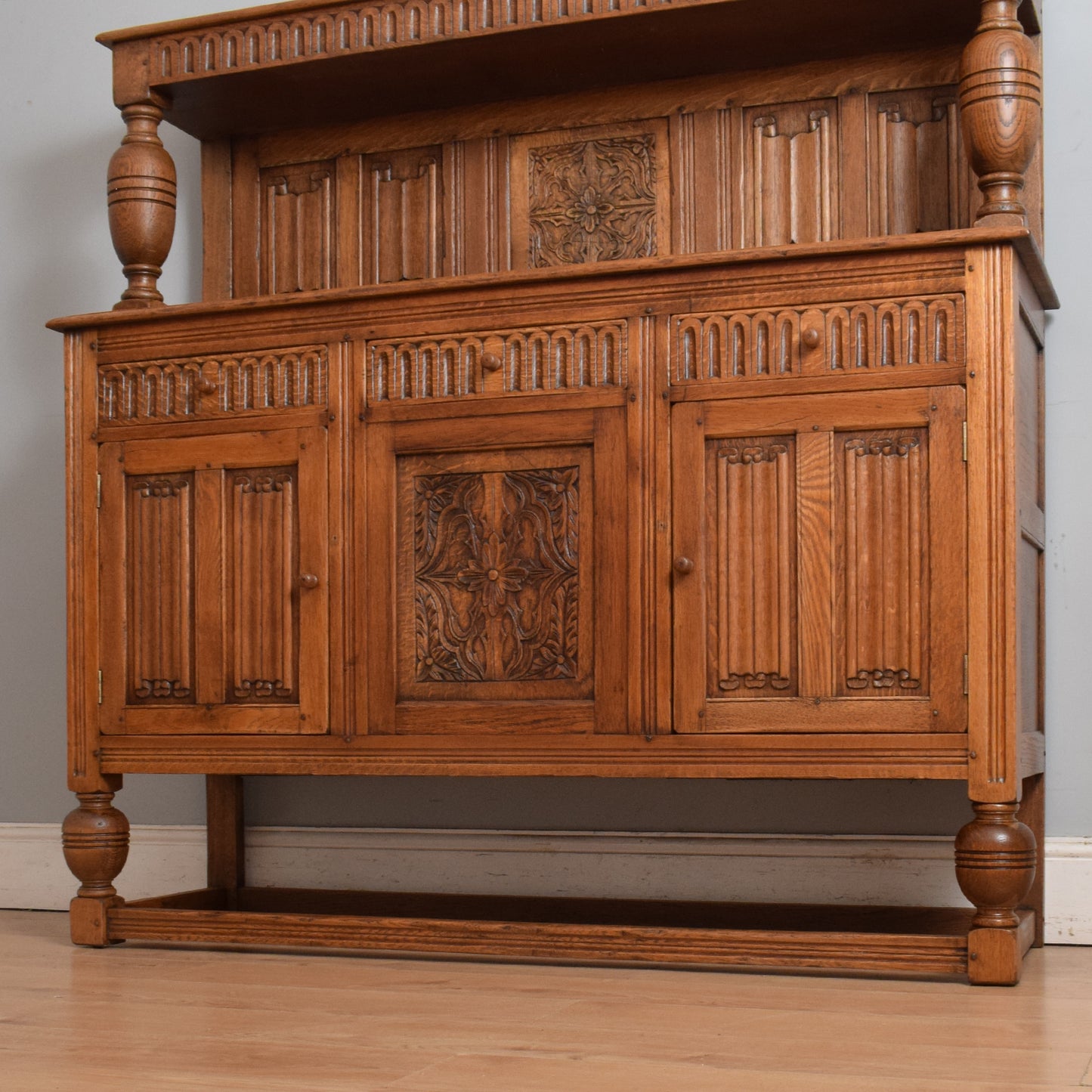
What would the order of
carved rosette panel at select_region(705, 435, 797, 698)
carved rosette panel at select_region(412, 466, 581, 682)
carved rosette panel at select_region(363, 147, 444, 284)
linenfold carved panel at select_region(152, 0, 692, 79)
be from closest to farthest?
1. carved rosette panel at select_region(705, 435, 797, 698)
2. carved rosette panel at select_region(412, 466, 581, 682)
3. linenfold carved panel at select_region(152, 0, 692, 79)
4. carved rosette panel at select_region(363, 147, 444, 284)

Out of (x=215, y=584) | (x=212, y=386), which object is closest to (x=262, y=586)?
(x=215, y=584)

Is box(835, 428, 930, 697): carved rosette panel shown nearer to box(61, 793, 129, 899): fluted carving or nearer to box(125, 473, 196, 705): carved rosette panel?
box(125, 473, 196, 705): carved rosette panel

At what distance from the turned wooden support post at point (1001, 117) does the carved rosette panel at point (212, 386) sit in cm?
114

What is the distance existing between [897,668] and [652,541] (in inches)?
16.8

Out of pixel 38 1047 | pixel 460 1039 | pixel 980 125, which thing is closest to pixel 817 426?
pixel 980 125

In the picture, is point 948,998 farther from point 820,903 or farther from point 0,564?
point 0,564

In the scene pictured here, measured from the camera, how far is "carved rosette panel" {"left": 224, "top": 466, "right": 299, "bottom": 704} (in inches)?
99.6

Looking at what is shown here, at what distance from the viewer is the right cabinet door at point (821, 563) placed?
221cm

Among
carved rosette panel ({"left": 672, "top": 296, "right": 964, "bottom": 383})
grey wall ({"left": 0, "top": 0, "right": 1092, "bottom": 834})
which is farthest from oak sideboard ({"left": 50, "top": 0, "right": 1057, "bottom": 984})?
grey wall ({"left": 0, "top": 0, "right": 1092, "bottom": 834})

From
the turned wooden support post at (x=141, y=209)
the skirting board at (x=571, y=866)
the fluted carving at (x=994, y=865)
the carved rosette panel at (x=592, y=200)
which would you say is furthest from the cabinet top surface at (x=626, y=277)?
the skirting board at (x=571, y=866)

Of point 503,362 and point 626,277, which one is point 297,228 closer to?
point 503,362

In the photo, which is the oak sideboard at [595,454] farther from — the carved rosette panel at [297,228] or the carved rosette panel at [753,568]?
the carved rosette panel at [297,228]

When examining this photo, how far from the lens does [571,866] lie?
2895 mm

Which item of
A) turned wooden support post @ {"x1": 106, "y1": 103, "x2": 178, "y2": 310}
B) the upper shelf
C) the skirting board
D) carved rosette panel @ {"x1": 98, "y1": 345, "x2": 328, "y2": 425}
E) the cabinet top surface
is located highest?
the upper shelf
